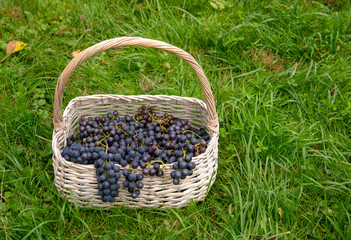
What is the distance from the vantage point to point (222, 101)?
3.13 m

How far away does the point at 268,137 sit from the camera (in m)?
2.66

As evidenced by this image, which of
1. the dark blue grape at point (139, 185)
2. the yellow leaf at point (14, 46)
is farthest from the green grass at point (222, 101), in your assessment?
the dark blue grape at point (139, 185)

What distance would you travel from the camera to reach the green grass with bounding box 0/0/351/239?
2.25 meters

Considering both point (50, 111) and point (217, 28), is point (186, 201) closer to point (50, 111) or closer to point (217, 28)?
point (50, 111)

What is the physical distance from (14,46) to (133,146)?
6.78 feet

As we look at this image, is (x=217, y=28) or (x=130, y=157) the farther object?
(x=217, y=28)

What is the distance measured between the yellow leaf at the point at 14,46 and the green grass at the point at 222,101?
2.6 inches

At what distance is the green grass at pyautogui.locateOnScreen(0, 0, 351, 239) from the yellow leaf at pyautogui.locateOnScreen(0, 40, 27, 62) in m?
0.06

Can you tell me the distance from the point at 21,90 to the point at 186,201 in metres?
1.90

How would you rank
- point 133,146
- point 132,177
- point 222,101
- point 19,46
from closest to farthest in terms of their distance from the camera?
point 132,177, point 133,146, point 222,101, point 19,46

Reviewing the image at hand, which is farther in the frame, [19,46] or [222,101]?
[19,46]

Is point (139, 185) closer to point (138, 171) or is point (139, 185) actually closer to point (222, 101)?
point (138, 171)

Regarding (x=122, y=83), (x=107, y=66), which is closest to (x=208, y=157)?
(x=122, y=83)

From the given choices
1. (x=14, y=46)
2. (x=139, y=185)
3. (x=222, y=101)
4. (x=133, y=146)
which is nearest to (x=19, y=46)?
(x=14, y=46)
